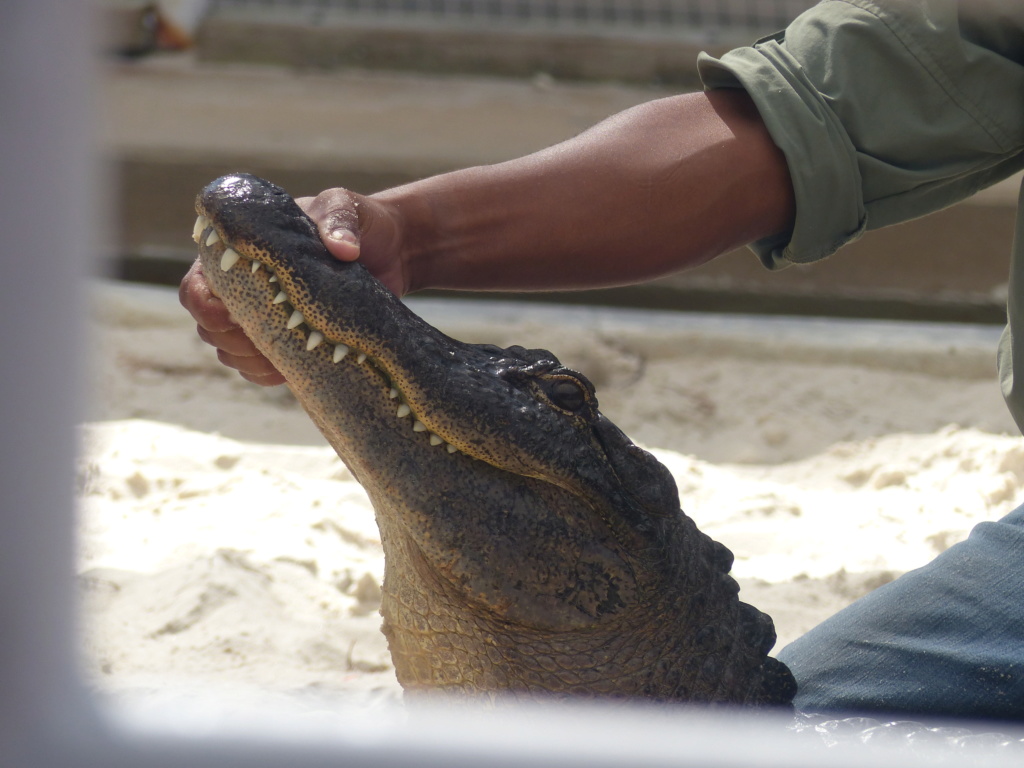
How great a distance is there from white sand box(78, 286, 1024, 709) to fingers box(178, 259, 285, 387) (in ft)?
0.79

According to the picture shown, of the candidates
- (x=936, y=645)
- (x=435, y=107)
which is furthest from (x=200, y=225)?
(x=435, y=107)

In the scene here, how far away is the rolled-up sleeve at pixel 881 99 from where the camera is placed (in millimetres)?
1755

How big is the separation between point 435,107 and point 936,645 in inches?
185

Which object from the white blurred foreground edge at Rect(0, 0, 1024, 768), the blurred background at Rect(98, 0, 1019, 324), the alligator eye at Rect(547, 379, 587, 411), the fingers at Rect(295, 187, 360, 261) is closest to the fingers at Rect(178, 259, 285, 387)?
the fingers at Rect(295, 187, 360, 261)

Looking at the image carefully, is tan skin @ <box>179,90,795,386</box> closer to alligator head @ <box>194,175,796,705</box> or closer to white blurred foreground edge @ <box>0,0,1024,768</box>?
alligator head @ <box>194,175,796,705</box>

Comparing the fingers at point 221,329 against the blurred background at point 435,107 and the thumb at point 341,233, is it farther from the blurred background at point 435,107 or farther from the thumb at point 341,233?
the blurred background at point 435,107

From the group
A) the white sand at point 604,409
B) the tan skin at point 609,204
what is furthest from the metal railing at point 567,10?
the tan skin at point 609,204

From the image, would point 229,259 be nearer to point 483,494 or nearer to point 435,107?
point 483,494

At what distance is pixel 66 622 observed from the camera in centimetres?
48

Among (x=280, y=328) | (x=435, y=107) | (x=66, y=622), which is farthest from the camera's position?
(x=435, y=107)

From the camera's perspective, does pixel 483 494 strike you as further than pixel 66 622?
Answer: Yes

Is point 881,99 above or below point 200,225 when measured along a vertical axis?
above

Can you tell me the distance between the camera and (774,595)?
2.52 meters

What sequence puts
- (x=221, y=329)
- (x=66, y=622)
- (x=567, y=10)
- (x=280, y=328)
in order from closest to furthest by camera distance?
1. (x=66, y=622)
2. (x=280, y=328)
3. (x=221, y=329)
4. (x=567, y=10)
